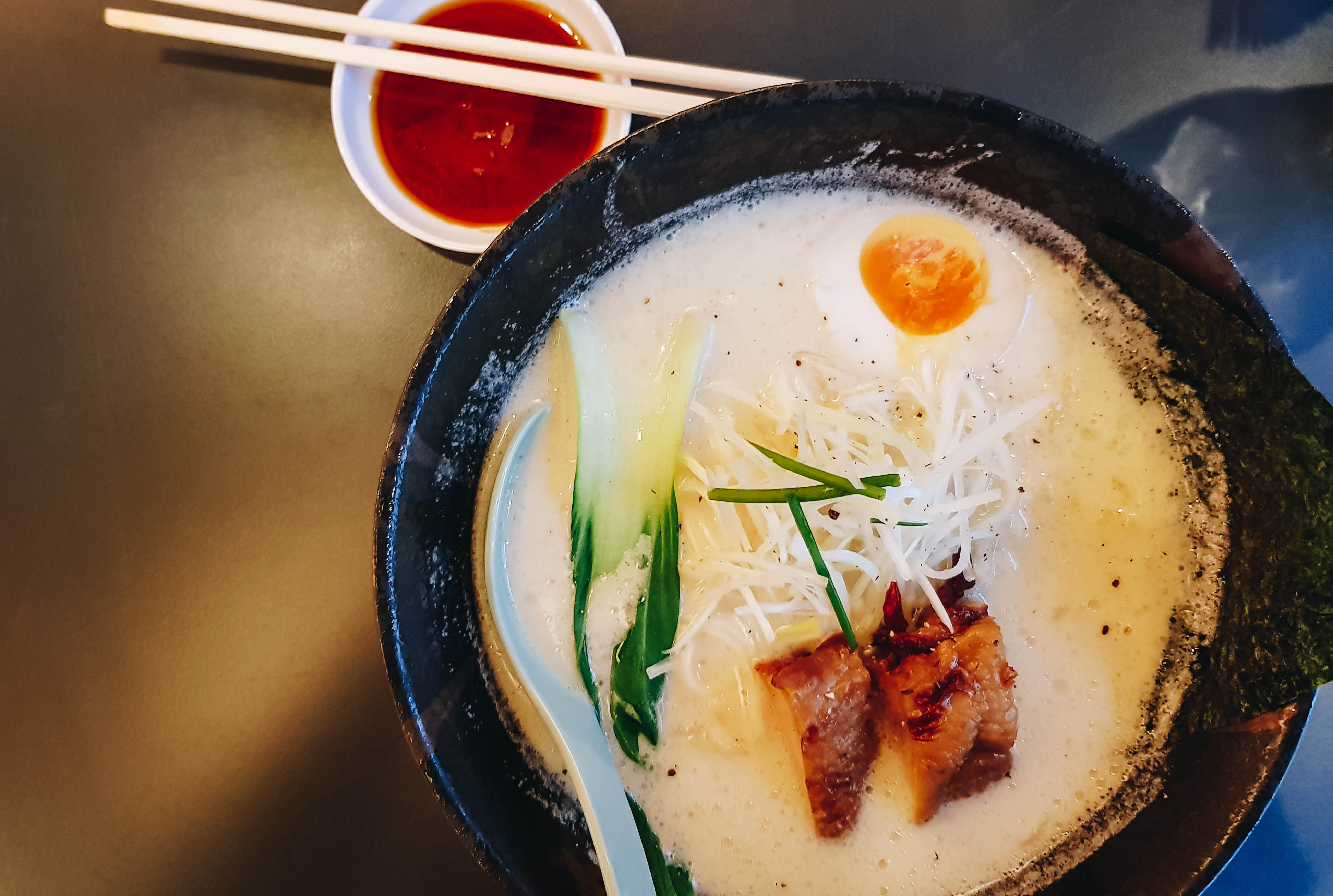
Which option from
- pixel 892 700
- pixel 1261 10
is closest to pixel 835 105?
pixel 892 700

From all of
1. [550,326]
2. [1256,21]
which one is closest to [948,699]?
[550,326]

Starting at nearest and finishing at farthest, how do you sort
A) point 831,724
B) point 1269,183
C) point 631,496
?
point 831,724 → point 631,496 → point 1269,183

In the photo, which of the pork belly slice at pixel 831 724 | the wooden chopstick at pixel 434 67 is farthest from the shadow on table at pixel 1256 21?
the pork belly slice at pixel 831 724

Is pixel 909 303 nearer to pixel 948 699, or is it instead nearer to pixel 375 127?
pixel 948 699

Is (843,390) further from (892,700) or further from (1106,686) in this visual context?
(1106,686)

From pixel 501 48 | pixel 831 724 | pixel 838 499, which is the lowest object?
pixel 831 724
